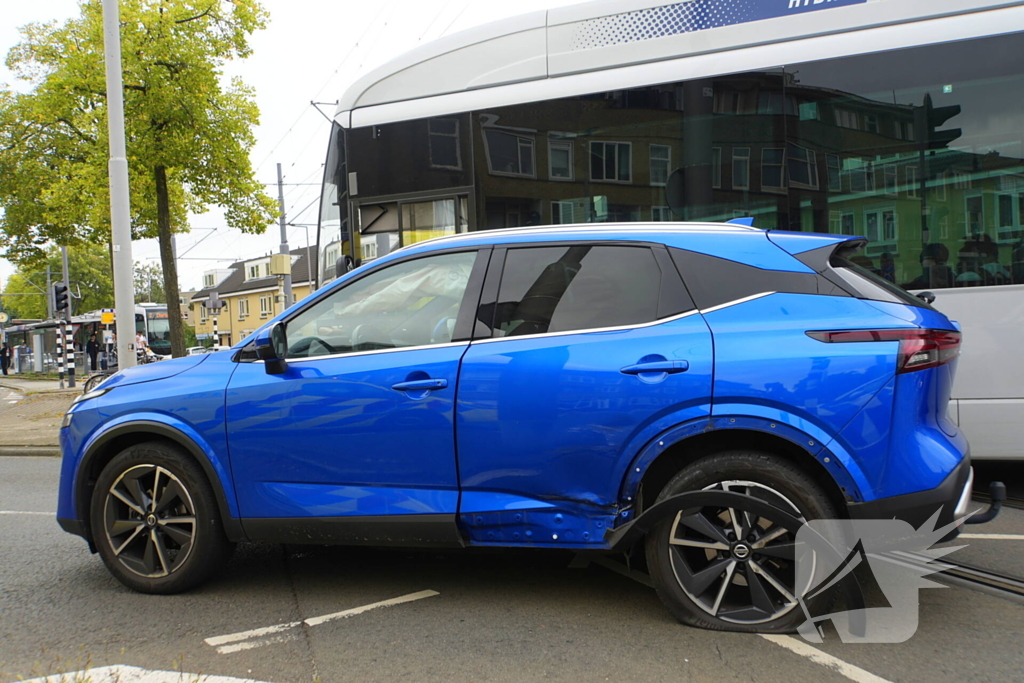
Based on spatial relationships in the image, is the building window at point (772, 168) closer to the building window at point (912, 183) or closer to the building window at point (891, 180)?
the building window at point (891, 180)

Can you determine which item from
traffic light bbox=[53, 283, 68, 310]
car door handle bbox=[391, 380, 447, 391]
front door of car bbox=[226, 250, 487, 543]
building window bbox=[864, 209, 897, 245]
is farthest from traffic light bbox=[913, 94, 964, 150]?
traffic light bbox=[53, 283, 68, 310]

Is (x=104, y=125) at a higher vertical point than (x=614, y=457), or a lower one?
higher

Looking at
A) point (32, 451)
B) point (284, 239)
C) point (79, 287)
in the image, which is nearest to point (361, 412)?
point (32, 451)

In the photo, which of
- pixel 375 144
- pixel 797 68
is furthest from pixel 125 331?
pixel 797 68

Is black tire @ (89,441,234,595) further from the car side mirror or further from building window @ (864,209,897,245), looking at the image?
building window @ (864,209,897,245)

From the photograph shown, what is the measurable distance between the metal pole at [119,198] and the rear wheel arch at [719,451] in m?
9.50

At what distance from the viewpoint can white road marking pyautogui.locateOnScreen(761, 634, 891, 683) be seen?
3.05 meters

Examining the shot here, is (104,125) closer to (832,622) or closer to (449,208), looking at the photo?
(449,208)

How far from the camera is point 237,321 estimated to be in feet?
249

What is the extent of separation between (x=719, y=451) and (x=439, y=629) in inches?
55.8

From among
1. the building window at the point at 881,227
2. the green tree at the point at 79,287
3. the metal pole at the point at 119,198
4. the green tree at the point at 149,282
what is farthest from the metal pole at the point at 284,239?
the green tree at the point at 149,282

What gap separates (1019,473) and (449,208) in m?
5.25

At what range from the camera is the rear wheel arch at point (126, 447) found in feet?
13.4

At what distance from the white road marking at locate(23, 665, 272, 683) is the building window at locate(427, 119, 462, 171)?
17.0ft
